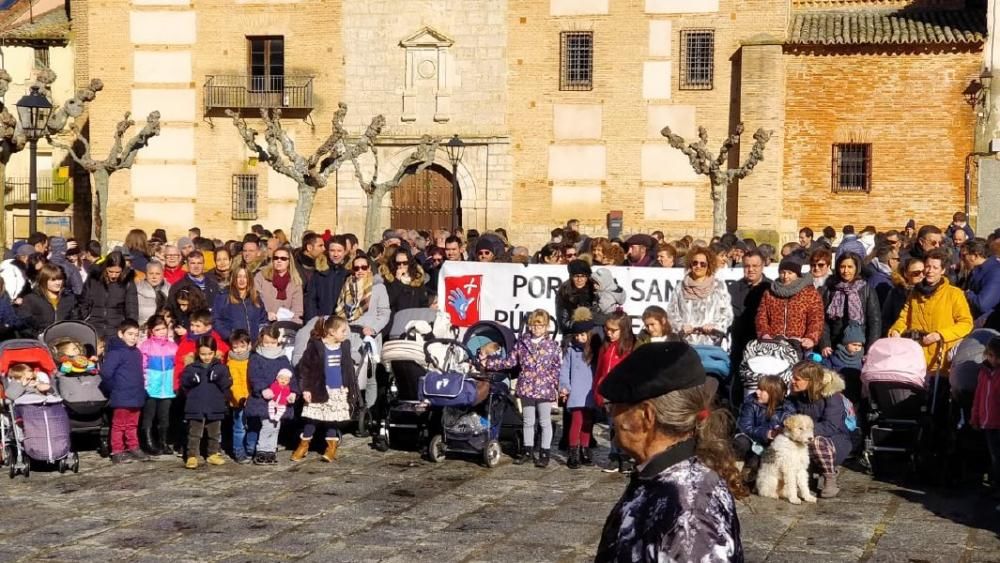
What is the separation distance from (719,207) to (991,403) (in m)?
21.4

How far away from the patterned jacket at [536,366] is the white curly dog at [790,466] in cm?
232

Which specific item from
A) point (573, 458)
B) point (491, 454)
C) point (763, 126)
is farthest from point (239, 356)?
point (763, 126)

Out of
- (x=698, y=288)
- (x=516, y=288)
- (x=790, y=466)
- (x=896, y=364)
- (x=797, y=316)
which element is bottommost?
(x=790, y=466)

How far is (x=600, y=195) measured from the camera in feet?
116

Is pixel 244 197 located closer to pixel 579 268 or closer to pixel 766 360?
pixel 579 268

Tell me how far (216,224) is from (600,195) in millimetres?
9939

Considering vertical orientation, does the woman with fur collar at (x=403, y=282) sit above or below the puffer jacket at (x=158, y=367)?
above

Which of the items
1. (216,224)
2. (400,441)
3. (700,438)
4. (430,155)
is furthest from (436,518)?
(216,224)

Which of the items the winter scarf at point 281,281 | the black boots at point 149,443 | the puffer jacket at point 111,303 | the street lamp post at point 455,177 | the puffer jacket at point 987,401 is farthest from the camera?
the street lamp post at point 455,177

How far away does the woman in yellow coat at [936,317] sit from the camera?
12.2m

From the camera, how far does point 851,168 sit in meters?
34.4

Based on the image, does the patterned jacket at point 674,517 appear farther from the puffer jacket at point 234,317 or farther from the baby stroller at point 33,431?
the puffer jacket at point 234,317

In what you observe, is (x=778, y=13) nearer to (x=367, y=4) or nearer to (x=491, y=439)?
(x=367, y=4)

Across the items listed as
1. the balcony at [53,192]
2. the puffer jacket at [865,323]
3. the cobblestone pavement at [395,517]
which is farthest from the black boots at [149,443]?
the balcony at [53,192]
